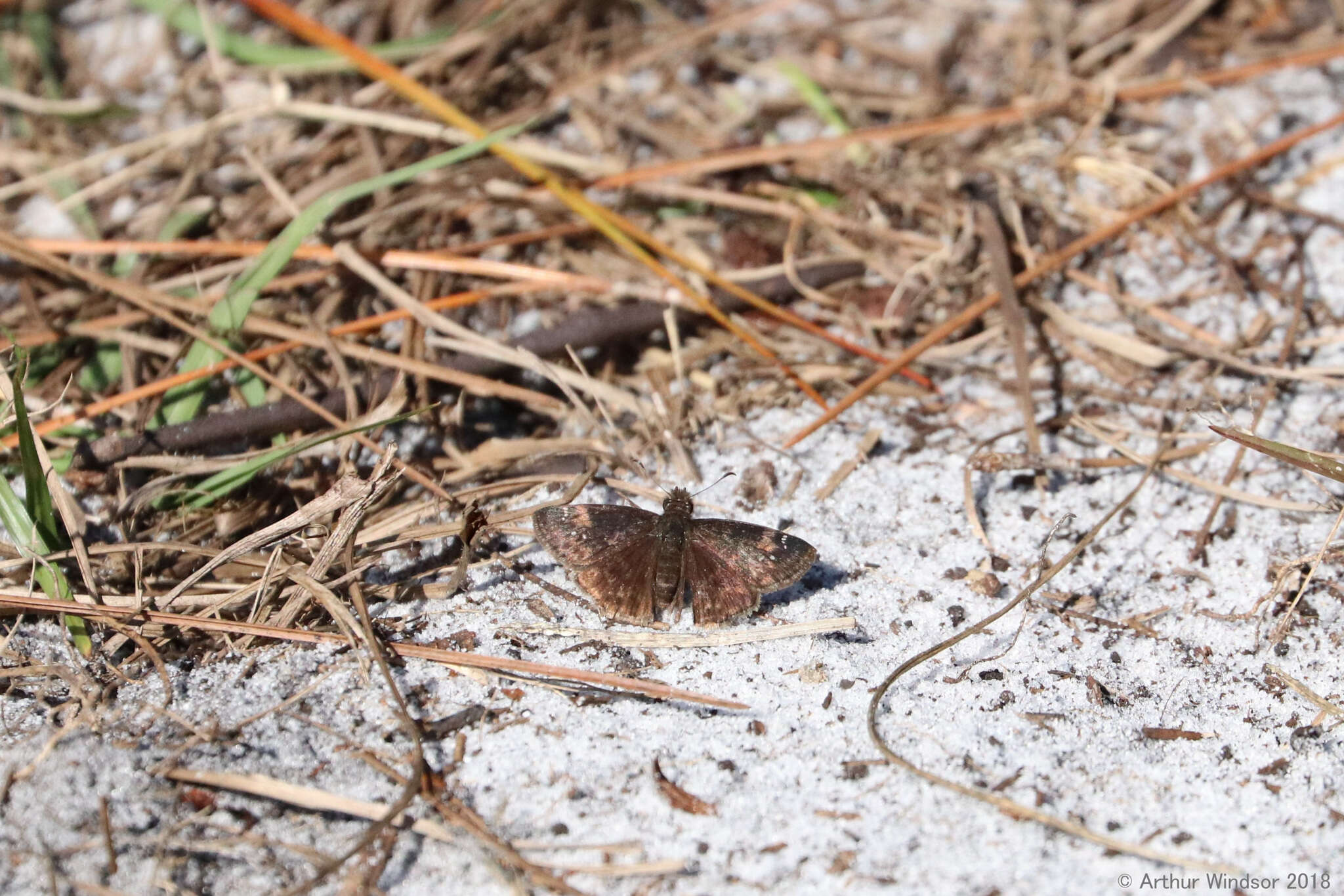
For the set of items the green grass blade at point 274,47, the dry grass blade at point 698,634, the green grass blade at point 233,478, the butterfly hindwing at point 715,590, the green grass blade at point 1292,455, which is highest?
the green grass blade at point 274,47

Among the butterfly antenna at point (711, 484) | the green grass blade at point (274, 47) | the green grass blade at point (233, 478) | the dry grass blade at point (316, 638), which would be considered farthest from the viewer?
the green grass blade at point (274, 47)

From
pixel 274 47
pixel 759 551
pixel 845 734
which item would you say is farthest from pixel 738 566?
pixel 274 47

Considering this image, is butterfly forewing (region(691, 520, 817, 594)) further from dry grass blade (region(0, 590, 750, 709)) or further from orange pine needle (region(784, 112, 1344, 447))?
orange pine needle (region(784, 112, 1344, 447))

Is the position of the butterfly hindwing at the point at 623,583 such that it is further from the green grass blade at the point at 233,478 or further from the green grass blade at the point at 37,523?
the green grass blade at the point at 37,523

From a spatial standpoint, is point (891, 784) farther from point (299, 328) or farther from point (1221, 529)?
point (299, 328)

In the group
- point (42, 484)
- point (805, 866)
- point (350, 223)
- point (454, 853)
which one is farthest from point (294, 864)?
point (350, 223)

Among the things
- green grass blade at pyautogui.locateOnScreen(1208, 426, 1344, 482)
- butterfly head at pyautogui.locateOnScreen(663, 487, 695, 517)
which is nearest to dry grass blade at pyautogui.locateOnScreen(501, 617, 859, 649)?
butterfly head at pyautogui.locateOnScreen(663, 487, 695, 517)

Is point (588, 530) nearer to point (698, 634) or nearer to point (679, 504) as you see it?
point (679, 504)

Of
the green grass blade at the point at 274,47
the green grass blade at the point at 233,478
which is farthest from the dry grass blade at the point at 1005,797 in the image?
the green grass blade at the point at 274,47
